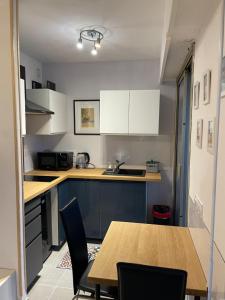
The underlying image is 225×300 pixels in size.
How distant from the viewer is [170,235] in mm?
1682

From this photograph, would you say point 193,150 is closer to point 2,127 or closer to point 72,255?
point 72,255

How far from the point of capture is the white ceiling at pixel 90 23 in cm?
185

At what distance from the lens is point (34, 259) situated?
7.47 ft

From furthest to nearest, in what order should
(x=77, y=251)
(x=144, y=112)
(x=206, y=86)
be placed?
(x=144, y=112) → (x=77, y=251) → (x=206, y=86)

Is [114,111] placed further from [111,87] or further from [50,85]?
[50,85]

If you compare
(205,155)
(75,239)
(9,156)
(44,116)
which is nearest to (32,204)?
(75,239)

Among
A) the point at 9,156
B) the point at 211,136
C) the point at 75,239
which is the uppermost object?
the point at 211,136

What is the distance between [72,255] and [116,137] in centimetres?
220

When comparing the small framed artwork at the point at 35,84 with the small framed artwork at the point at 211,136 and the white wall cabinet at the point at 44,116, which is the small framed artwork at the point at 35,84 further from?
the small framed artwork at the point at 211,136

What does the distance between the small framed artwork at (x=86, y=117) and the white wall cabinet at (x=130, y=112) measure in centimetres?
40

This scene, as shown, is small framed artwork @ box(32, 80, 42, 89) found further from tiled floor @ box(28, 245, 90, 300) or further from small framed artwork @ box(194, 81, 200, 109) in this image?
small framed artwork @ box(194, 81, 200, 109)

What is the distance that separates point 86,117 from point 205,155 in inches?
102

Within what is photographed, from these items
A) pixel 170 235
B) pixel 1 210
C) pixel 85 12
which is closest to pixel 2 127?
pixel 1 210

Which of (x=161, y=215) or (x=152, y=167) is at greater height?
(x=152, y=167)
